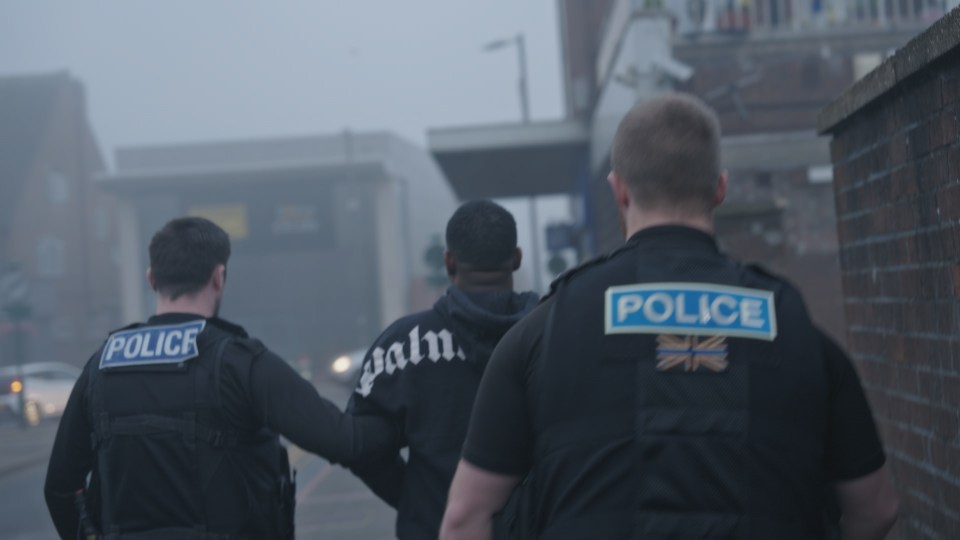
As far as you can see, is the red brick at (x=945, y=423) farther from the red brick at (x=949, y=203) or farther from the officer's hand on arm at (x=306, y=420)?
the officer's hand on arm at (x=306, y=420)

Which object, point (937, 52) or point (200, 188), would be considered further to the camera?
point (200, 188)

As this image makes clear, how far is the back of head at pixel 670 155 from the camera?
2.21 meters

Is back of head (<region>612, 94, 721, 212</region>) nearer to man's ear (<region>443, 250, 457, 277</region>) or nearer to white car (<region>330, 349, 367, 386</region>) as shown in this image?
man's ear (<region>443, 250, 457, 277</region>)

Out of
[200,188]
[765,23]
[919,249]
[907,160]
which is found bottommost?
[919,249]

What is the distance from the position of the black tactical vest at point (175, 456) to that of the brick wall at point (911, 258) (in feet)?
6.53

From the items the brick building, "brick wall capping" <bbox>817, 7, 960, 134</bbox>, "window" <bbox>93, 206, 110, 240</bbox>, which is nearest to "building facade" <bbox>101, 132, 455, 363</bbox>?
the brick building

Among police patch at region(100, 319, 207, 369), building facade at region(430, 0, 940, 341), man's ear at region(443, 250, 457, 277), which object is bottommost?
police patch at region(100, 319, 207, 369)

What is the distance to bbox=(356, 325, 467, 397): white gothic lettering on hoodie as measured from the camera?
3.48 metres

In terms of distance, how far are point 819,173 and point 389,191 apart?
4065cm

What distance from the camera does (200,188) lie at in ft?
171

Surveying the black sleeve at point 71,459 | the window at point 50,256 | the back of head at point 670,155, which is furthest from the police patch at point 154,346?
the window at point 50,256

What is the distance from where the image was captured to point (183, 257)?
3.62m

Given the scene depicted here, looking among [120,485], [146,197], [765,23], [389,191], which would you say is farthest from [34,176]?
[120,485]

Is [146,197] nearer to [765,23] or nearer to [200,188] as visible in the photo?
[200,188]
